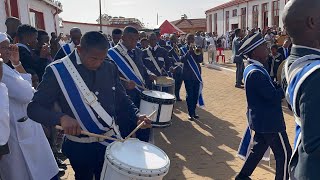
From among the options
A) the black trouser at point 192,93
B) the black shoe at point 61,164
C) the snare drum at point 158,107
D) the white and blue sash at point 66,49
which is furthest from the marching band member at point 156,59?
the black shoe at point 61,164

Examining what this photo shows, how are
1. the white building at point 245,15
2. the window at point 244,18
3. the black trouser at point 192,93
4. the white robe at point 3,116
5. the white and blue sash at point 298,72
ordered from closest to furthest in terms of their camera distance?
the white and blue sash at point 298,72
the white robe at point 3,116
the black trouser at point 192,93
the white building at point 245,15
the window at point 244,18

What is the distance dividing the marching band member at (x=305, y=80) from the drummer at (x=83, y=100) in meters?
1.39

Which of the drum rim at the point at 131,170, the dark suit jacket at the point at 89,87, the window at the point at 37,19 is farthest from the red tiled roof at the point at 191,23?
the drum rim at the point at 131,170

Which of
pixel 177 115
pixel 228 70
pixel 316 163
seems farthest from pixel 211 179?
pixel 228 70

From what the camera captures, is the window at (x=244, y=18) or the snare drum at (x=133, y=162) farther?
the window at (x=244, y=18)

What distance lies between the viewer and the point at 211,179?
15.0ft

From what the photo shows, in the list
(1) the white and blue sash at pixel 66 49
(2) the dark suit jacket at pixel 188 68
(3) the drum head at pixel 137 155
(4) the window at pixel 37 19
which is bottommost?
(3) the drum head at pixel 137 155

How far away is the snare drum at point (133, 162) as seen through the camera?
227 centimetres

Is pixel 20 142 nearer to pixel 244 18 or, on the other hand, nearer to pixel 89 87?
pixel 89 87

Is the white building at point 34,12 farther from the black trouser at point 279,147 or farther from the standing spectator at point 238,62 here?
the black trouser at point 279,147

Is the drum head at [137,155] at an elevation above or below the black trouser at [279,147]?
above

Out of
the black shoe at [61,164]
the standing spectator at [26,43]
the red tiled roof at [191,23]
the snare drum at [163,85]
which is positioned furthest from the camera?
the red tiled roof at [191,23]

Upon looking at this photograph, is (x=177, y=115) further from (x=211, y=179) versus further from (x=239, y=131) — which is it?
(x=211, y=179)

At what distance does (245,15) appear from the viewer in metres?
35.2
